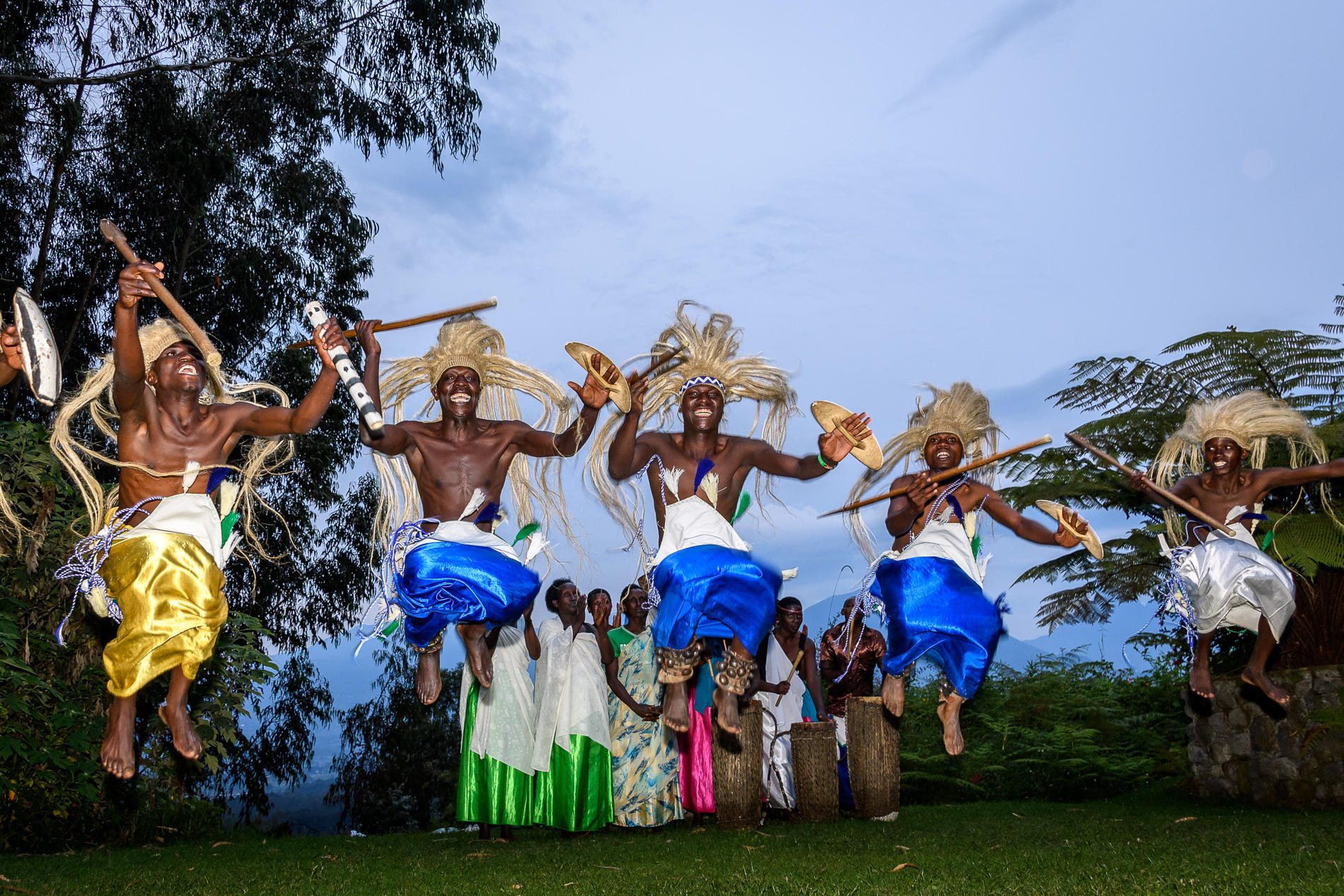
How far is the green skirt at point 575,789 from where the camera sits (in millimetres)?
7750

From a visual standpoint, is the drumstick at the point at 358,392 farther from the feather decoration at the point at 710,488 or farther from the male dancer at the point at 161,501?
the feather decoration at the point at 710,488

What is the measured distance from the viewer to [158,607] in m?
5.04

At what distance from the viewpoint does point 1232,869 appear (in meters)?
5.10

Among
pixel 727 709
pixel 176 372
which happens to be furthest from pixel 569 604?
pixel 176 372

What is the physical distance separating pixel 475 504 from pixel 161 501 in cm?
150

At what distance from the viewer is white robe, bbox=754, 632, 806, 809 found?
8.90m

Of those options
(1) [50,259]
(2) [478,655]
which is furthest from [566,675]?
(1) [50,259]

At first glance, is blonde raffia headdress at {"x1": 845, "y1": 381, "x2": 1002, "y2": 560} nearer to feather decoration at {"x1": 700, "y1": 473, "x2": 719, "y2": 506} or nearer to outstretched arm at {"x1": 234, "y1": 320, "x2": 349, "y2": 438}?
feather decoration at {"x1": 700, "y1": 473, "x2": 719, "y2": 506}

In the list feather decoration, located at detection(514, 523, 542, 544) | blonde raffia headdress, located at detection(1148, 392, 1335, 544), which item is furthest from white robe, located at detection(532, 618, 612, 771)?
blonde raffia headdress, located at detection(1148, 392, 1335, 544)

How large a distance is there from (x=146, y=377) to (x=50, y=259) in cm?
777

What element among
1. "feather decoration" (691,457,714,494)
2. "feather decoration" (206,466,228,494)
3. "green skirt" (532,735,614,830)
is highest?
"feather decoration" (691,457,714,494)

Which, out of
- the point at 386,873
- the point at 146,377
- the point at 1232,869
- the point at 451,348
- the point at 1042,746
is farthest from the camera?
the point at 1042,746

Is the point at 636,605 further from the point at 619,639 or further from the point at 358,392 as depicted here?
the point at 358,392

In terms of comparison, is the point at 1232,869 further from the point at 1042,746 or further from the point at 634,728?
the point at 1042,746
